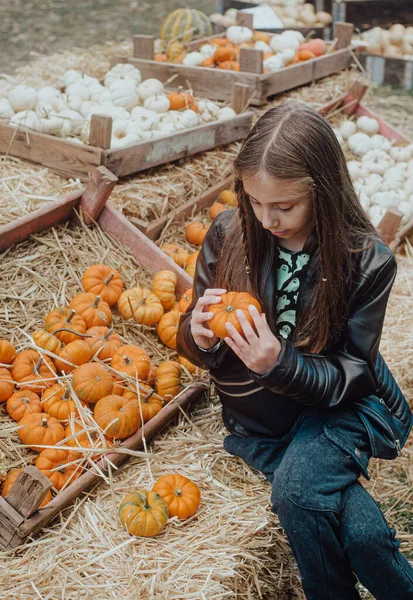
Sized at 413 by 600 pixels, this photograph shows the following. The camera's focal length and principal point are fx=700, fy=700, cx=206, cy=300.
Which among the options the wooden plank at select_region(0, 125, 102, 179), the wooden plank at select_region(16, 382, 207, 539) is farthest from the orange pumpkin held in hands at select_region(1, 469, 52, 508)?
the wooden plank at select_region(0, 125, 102, 179)

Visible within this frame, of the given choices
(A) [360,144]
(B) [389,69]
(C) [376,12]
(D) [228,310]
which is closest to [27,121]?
(D) [228,310]

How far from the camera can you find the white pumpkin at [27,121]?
17.6ft

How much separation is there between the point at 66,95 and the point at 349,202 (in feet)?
13.5

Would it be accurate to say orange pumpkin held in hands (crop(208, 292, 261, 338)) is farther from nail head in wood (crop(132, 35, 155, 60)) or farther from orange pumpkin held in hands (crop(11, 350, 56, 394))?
nail head in wood (crop(132, 35, 155, 60))

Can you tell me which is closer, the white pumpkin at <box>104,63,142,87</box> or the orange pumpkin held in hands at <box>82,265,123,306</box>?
the orange pumpkin held in hands at <box>82,265,123,306</box>

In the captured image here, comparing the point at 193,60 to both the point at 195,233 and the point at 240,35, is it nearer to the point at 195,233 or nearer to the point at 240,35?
the point at 240,35

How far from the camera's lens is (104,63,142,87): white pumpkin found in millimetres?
6918

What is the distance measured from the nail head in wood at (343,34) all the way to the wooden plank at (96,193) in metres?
5.62

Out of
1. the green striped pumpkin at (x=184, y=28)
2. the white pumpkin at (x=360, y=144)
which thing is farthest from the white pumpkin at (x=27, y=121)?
the green striped pumpkin at (x=184, y=28)

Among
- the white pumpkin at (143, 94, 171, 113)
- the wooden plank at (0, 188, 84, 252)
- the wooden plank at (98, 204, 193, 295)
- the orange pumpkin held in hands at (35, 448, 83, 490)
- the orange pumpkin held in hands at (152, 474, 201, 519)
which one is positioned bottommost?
the orange pumpkin held in hands at (152, 474, 201, 519)

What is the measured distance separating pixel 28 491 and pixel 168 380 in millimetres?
1121

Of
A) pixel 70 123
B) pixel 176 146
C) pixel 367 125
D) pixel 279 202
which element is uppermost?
pixel 279 202

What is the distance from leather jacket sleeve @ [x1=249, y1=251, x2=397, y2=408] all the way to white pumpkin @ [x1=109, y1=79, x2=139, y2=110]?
4.18m

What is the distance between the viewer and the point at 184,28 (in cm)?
998
